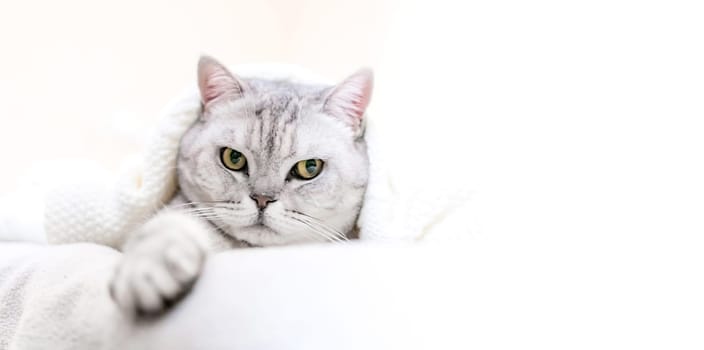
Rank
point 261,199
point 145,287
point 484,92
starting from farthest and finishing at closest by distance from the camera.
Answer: point 484,92
point 261,199
point 145,287

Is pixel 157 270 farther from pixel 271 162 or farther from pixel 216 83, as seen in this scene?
pixel 216 83

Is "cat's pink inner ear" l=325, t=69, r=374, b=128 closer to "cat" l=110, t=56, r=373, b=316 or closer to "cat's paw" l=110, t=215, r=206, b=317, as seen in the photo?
"cat" l=110, t=56, r=373, b=316

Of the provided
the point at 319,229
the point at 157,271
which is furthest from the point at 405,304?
the point at 319,229

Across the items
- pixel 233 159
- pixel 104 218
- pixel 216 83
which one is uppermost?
pixel 216 83

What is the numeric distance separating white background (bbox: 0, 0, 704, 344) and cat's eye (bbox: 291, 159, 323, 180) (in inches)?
6.5

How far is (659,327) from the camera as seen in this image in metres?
0.47

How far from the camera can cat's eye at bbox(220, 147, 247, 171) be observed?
0.84m

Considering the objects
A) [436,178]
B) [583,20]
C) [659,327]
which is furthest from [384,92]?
[659,327]

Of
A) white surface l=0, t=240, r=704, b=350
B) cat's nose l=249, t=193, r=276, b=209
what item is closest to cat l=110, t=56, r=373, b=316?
cat's nose l=249, t=193, r=276, b=209

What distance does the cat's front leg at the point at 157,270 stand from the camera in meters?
0.36

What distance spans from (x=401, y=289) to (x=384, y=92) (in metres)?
1.22

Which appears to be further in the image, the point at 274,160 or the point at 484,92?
the point at 484,92

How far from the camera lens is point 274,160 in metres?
0.83

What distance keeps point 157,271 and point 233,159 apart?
496 mm
